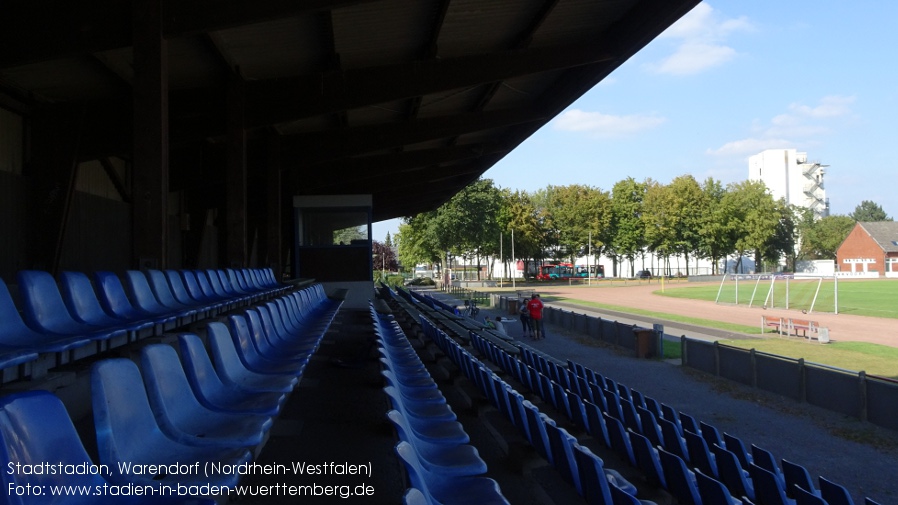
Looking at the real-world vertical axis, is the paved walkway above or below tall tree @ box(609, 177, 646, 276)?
below

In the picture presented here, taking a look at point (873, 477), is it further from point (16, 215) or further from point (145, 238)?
point (16, 215)

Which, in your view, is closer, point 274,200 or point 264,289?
point 264,289

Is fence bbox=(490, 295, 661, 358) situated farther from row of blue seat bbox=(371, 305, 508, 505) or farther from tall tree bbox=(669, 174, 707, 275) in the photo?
tall tree bbox=(669, 174, 707, 275)

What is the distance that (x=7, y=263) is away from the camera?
10.7 metres

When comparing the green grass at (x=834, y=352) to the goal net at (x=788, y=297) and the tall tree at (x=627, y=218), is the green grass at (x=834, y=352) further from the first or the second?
the tall tree at (x=627, y=218)

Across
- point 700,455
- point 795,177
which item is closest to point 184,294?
point 700,455

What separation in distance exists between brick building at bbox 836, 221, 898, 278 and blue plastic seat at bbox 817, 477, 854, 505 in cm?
8399

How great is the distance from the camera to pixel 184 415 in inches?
121

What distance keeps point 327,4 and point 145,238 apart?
3.87 meters

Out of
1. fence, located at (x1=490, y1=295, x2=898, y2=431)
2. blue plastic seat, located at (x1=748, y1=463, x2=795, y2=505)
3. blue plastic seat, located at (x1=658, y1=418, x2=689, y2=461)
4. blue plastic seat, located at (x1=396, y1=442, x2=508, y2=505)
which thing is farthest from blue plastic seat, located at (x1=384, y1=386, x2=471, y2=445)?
fence, located at (x1=490, y1=295, x2=898, y2=431)

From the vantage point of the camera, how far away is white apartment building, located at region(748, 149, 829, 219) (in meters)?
116

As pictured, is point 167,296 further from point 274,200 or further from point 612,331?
point 612,331

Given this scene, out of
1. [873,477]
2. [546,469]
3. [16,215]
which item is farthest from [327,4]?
[873,477]

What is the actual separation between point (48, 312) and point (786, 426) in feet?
33.0
